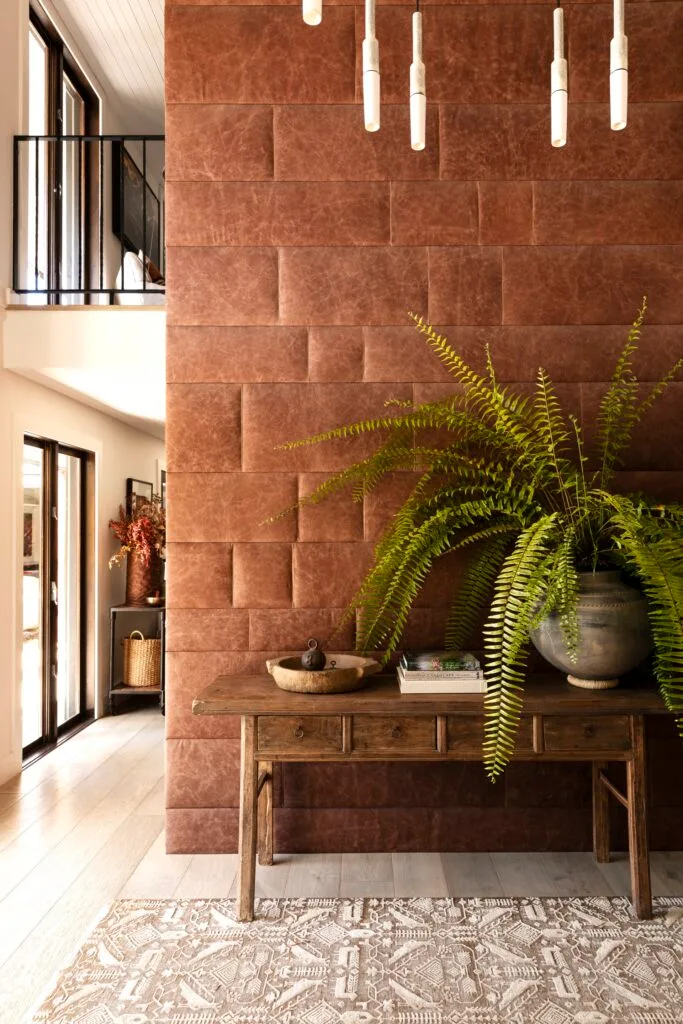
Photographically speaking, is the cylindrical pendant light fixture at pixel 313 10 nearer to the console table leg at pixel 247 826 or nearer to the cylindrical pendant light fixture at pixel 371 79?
the cylindrical pendant light fixture at pixel 371 79

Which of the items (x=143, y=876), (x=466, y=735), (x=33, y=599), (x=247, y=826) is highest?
(x=33, y=599)

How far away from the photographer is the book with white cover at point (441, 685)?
2.19 meters

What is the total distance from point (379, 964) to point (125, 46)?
18.2 feet

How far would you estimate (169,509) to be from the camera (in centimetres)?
263

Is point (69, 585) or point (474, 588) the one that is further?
point (69, 585)

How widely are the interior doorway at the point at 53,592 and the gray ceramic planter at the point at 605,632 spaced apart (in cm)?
299

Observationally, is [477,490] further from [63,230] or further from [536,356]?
[63,230]

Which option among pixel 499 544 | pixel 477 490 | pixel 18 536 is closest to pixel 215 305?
pixel 477 490

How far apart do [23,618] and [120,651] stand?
156 centimetres

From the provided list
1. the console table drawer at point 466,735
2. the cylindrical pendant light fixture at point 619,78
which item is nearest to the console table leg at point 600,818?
the console table drawer at point 466,735

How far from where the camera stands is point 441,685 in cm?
221

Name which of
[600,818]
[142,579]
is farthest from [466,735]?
[142,579]

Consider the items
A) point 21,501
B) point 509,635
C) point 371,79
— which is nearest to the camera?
point 371,79

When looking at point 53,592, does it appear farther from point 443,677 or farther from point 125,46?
point 125,46
